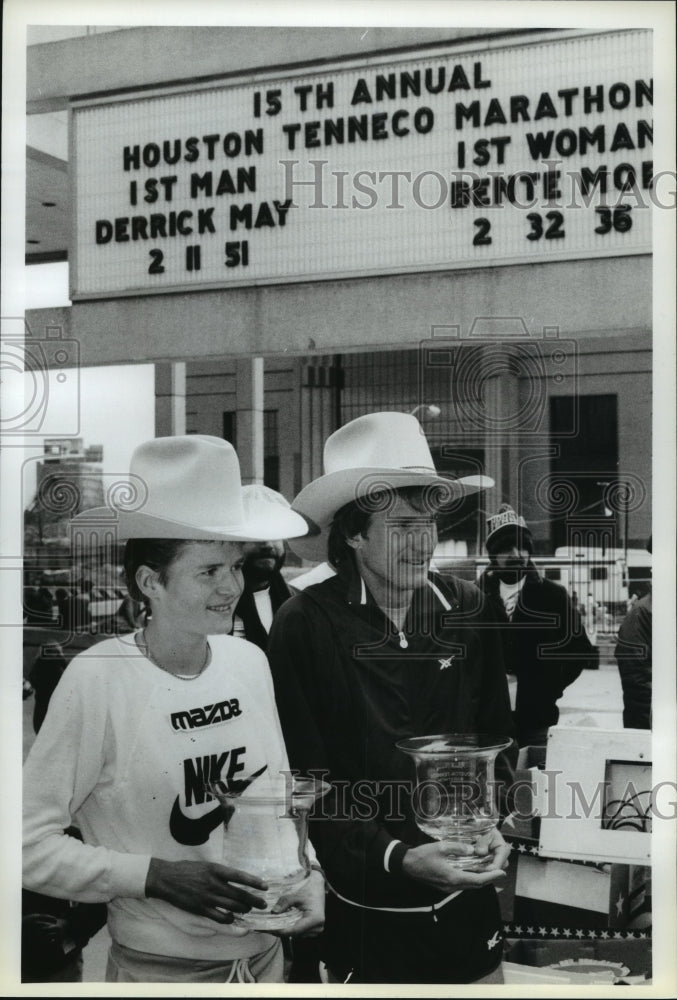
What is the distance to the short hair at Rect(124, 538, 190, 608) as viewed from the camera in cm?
343

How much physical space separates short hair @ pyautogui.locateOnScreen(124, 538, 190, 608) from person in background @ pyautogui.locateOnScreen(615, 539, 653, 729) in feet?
4.78

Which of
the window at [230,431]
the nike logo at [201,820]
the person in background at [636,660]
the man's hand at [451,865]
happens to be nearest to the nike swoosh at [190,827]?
the nike logo at [201,820]

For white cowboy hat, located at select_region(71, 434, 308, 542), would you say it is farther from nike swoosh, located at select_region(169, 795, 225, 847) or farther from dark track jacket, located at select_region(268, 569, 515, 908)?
nike swoosh, located at select_region(169, 795, 225, 847)

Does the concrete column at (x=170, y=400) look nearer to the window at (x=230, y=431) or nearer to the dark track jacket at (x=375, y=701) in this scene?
the window at (x=230, y=431)

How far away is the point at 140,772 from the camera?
3.35m

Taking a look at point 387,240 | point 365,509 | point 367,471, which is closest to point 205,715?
point 365,509

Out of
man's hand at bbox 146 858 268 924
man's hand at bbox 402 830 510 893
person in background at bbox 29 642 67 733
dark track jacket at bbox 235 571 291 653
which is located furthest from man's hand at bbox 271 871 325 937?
person in background at bbox 29 642 67 733

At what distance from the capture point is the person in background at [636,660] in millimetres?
3455

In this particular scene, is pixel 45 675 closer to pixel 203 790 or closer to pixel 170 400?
pixel 203 790

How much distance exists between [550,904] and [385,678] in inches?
36.2

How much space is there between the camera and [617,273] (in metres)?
3.44

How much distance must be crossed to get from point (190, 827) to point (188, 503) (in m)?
1.04

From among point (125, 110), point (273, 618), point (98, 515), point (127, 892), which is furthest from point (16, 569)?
point (125, 110)

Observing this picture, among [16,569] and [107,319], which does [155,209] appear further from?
[16,569]
